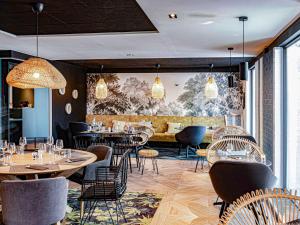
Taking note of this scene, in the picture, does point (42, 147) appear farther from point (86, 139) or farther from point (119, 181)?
point (86, 139)

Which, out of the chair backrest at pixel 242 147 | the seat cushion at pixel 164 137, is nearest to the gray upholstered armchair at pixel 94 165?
Result: the chair backrest at pixel 242 147

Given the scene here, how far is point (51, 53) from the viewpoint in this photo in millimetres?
7512

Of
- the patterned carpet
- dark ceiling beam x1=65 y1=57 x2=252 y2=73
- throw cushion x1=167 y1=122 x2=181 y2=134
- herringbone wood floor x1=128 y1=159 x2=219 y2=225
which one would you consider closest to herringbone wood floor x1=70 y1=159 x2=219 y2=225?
herringbone wood floor x1=128 y1=159 x2=219 y2=225

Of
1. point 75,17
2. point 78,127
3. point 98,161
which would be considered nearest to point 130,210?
point 98,161

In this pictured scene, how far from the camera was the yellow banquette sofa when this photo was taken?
9.91 m

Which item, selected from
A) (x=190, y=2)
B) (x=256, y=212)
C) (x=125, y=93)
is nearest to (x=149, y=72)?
(x=125, y=93)

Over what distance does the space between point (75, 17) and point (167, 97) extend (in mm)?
6380

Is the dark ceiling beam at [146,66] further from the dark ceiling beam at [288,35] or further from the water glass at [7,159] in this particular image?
the water glass at [7,159]

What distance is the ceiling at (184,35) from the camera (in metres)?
3.67

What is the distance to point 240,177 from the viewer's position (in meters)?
3.05

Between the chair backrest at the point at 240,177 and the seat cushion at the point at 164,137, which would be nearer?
the chair backrest at the point at 240,177

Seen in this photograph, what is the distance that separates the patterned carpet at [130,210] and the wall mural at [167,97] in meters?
5.76

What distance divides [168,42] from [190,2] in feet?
8.07

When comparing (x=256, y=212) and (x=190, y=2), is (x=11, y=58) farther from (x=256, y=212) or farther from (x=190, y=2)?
(x=256, y=212)
